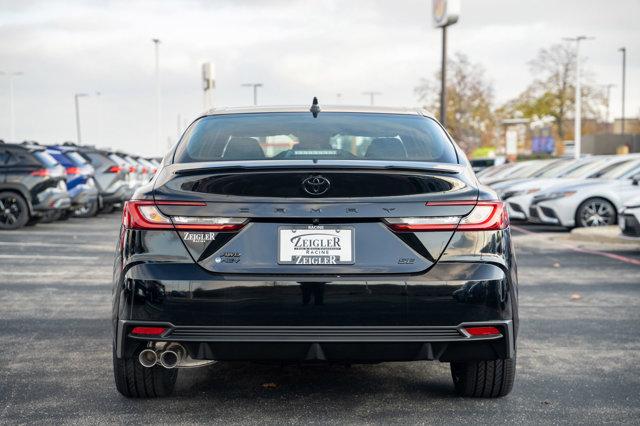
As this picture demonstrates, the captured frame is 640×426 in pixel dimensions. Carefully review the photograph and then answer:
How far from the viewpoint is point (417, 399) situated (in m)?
5.38

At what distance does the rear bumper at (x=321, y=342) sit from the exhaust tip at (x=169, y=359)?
17cm

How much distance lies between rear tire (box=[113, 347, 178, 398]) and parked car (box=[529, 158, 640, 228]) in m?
15.0

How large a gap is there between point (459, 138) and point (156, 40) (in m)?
23.0

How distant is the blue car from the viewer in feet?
70.8

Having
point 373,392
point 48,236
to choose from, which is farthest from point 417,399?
point 48,236

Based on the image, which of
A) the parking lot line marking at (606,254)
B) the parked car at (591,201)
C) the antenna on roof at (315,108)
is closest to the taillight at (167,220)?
the antenna on roof at (315,108)

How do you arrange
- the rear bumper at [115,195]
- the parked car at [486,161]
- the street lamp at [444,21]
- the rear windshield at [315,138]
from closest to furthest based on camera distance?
the rear windshield at [315,138] < the rear bumper at [115,195] < the street lamp at [444,21] < the parked car at [486,161]

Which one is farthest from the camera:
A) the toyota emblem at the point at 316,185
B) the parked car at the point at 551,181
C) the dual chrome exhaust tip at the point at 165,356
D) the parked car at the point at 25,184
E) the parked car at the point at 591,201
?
the parked car at the point at 551,181

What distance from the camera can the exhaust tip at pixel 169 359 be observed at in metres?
4.84

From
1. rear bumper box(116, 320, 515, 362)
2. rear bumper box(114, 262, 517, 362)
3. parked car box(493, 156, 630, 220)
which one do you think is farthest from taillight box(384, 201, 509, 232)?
parked car box(493, 156, 630, 220)

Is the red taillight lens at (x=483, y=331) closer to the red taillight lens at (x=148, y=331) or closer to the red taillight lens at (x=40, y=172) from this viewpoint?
the red taillight lens at (x=148, y=331)

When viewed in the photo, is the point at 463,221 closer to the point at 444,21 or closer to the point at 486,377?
the point at 486,377

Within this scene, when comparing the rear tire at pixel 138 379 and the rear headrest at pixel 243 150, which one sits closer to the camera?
the rear tire at pixel 138 379

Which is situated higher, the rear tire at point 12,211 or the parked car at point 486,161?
the rear tire at point 12,211
